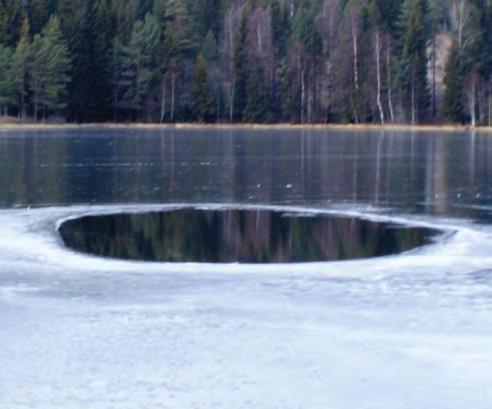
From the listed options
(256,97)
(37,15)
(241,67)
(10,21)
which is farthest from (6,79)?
(256,97)

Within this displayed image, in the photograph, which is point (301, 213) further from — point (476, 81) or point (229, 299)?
point (476, 81)

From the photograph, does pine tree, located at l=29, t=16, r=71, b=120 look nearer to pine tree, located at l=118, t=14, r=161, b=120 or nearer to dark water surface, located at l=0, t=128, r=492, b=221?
pine tree, located at l=118, t=14, r=161, b=120

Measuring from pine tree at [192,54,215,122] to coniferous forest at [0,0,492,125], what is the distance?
9 cm

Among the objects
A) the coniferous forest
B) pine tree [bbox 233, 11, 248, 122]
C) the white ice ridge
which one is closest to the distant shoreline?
the coniferous forest

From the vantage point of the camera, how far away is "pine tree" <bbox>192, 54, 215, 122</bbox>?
7706 cm

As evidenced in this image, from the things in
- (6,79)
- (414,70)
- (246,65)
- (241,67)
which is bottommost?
(6,79)

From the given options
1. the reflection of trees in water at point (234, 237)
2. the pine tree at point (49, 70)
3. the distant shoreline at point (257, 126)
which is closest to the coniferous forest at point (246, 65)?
the pine tree at point (49, 70)

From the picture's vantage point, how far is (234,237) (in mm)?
17891

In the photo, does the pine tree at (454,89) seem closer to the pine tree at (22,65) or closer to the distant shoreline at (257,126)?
the distant shoreline at (257,126)

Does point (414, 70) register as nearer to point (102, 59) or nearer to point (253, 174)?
point (102, 59)

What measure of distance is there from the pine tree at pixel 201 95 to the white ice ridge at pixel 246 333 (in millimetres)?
61725

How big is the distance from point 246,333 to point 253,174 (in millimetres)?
20243

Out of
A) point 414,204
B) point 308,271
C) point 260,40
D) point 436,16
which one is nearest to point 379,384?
point 308,271

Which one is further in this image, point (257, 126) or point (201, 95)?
point (257, 126)
